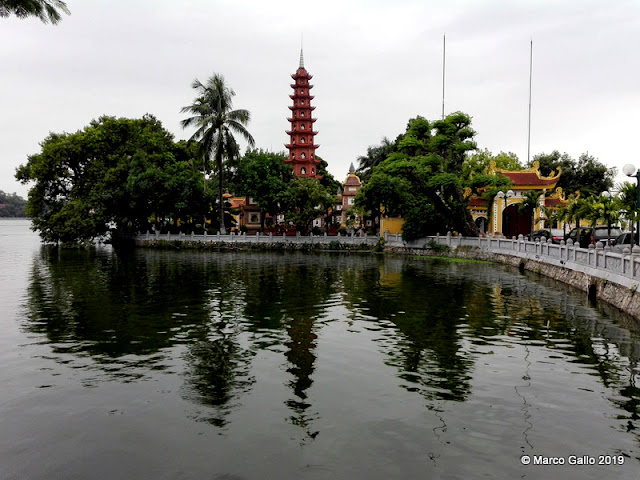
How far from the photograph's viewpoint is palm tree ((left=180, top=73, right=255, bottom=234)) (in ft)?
156

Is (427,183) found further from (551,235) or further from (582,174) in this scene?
(582,174)

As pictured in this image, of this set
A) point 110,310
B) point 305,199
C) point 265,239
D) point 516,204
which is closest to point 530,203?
point 516,204

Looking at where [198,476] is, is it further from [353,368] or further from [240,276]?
[240,276]

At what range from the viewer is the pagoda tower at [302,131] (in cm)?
6394

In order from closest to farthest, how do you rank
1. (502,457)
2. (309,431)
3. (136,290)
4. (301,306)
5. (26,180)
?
(502,457) → (309,431) → (301,306) → (136,290) → (26,180)

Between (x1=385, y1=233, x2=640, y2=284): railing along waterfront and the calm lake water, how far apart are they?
165 centimetres

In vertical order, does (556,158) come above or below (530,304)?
above

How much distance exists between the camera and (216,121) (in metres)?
47.5

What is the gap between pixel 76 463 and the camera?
22.2 ft

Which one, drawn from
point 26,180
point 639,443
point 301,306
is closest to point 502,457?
point 639,443

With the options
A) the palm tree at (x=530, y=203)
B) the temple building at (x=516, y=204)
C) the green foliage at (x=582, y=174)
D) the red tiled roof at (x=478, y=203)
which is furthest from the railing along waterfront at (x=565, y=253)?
the green foliage at (x=582, y=174)

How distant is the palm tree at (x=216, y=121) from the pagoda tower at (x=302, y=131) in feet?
52.1

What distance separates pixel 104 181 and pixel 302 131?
23315 millimetres

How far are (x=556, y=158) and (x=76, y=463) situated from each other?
74.8m
